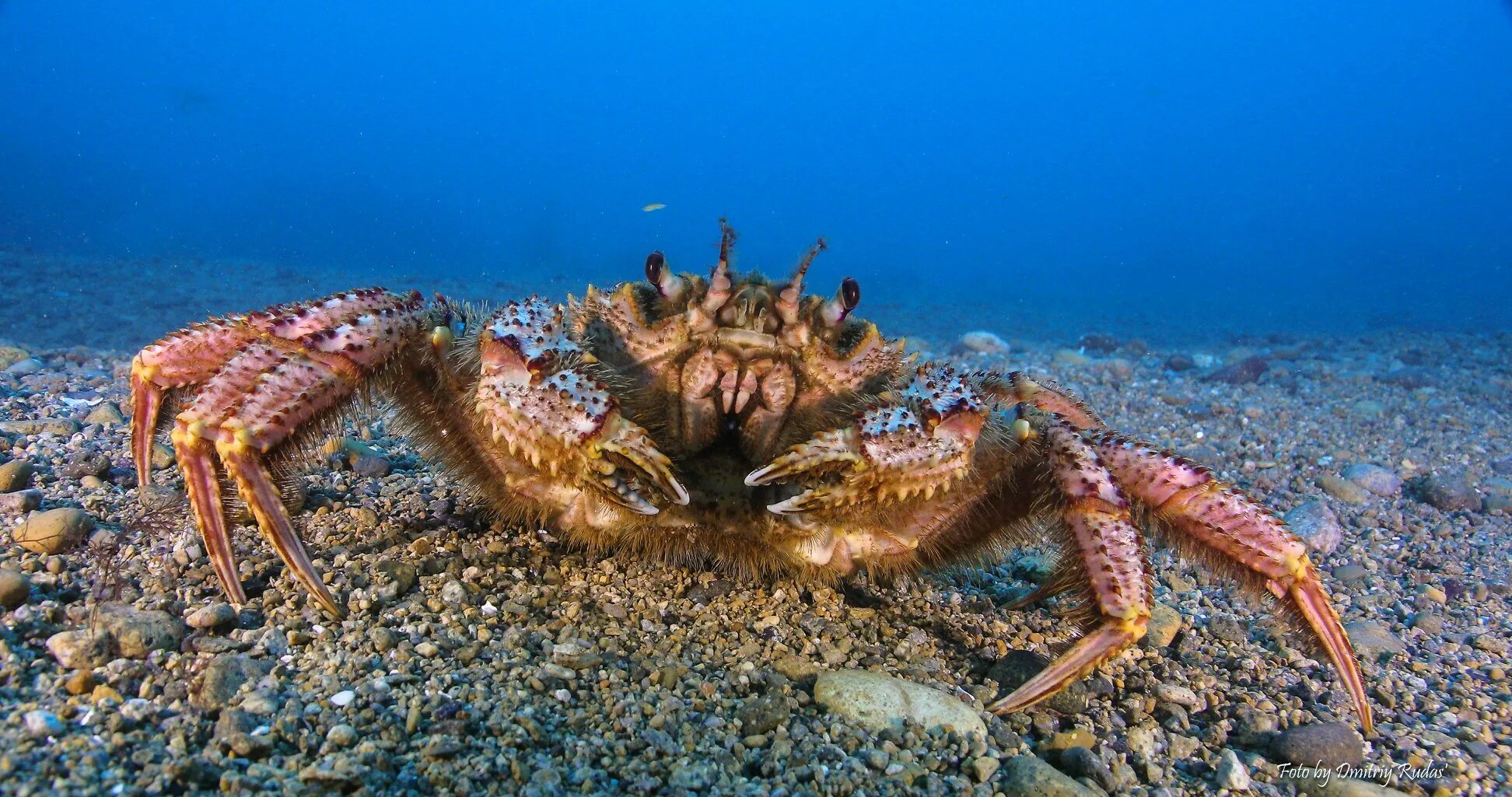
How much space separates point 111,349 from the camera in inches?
395

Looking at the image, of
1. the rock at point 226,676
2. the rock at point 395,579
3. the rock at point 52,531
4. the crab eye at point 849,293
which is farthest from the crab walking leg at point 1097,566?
the rock at point 52,531

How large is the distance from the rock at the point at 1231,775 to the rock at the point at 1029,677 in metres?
0.50

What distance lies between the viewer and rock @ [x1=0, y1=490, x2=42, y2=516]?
339 cm

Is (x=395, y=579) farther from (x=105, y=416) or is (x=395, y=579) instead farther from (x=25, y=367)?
(x=25, y=367)

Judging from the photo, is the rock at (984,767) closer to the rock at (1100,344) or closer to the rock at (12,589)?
the rock at (12,589)

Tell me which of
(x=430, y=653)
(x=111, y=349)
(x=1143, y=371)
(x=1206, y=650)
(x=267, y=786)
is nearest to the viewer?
(x=267, y=786)

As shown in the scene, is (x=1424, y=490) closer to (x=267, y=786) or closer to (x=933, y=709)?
(x=933, y=709)

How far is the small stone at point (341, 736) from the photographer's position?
87.6 inches

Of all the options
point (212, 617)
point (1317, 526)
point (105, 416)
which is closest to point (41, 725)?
point (212, 617)

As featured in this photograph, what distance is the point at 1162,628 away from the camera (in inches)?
151

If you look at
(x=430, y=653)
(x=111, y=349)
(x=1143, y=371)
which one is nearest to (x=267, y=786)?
(x=430, y=653)

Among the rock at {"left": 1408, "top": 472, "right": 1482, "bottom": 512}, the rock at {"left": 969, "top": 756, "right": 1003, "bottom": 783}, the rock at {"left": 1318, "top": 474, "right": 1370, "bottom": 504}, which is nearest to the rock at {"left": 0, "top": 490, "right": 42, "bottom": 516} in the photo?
the rock at {"left": 969, "top": 756, "right": 1003, "bottom": 783}

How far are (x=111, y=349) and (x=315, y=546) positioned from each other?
9195mm

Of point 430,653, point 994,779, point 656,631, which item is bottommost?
point 994,779
